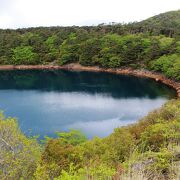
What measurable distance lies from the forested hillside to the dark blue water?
4.54 m

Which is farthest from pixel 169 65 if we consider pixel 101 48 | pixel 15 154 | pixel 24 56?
pixel 15 154

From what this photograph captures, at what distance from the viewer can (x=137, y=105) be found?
43750mm

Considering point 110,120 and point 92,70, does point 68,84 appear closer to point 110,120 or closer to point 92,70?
point 92,70

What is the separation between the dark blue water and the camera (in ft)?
120

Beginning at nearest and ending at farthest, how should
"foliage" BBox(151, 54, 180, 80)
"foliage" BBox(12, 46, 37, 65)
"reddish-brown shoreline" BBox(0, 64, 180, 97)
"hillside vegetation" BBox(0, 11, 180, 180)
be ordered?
"hillside vegetation" BBox(0, 11, 180, 180) < "foliage" BBox(151, 54, 180, 80) < "reddish-brown shoreline" BBox(0, 64, 180, 97) < "foliage" BBox(12, 46, 37, 65)

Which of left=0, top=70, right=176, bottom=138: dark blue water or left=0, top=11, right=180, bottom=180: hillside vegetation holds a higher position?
left=0, top=11, right=180, bottom=180: hillside vegetation

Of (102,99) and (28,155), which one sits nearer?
(28,155)

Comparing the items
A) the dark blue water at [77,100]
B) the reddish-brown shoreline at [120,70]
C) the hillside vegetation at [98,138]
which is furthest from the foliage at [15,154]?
the reddish-brown shoreline at [120,70]

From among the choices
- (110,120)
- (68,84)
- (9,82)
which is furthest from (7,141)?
(9,82)

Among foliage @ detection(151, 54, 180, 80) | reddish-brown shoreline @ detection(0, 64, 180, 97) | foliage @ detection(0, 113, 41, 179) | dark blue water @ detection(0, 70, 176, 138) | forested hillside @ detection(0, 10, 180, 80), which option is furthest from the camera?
forested hillside @ detection(0, 10, 180, 80)

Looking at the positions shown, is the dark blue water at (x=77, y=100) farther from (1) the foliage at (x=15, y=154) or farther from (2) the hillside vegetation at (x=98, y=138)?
(1) the foliage at (x=15, y=154)

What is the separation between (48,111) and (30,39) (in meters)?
42.4

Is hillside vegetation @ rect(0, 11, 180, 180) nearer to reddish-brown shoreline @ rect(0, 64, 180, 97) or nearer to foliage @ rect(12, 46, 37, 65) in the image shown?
foliage @ rect(12, 46, 37, 65)

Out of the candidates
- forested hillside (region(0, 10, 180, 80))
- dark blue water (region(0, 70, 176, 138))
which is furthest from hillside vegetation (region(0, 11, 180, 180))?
dark blue water (region(0, 70, 176, 138))
